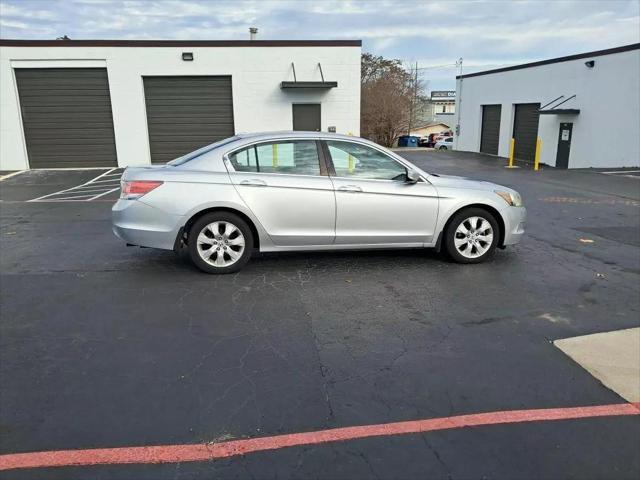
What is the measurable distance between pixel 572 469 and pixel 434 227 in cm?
375

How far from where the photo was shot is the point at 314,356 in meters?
3.95

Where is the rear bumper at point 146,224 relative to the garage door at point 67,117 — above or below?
below

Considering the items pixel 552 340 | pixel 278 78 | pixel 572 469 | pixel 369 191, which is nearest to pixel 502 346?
pixel 552 340

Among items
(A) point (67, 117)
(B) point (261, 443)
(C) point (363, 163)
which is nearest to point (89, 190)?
(A) point (67, 117)

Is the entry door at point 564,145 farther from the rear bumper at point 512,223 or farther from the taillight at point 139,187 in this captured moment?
the taillight at point 139,187

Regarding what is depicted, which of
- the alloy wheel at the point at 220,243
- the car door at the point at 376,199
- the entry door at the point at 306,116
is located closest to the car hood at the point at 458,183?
the car door at the point at 376,199

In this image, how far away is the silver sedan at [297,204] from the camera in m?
5.77

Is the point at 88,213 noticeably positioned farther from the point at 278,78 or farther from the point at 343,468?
the point at 278,78

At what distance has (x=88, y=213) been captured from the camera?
10305 millimetres

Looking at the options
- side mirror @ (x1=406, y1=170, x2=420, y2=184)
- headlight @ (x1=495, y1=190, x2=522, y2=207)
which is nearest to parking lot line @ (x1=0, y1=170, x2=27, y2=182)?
side mirror @ (x1=406, y1=170, x2=420, y2=184)

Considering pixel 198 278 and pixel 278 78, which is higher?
pixel 278 78

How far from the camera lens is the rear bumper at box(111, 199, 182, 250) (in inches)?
226

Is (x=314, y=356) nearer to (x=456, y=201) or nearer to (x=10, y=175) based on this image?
(x=456, y=201)

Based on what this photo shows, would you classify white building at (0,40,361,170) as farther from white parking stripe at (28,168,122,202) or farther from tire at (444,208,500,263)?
tire at (444,208,500,263)
